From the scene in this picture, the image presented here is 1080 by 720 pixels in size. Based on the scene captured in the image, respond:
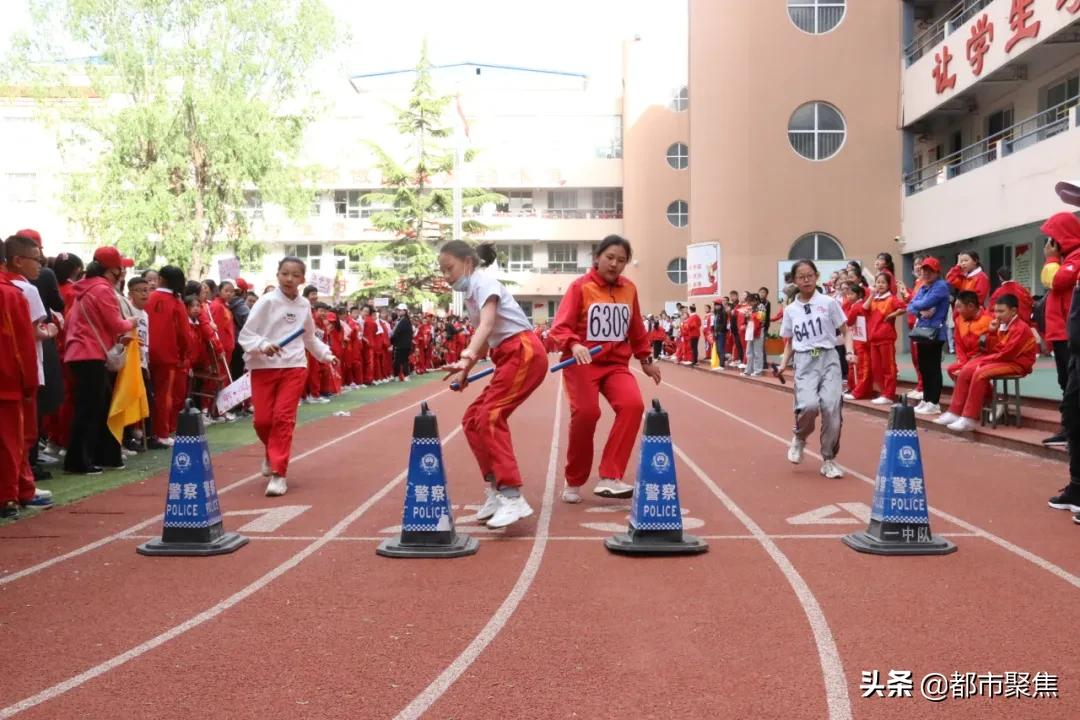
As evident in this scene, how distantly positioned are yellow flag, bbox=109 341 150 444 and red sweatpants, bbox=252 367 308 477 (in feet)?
6.72

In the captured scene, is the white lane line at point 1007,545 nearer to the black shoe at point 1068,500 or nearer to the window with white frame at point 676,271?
the black shoe at point 1068,500

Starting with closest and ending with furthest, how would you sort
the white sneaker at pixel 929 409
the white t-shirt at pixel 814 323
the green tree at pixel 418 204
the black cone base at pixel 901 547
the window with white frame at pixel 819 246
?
the black cone base at pixel 901 547 < the white t-shirt at pixel 814 323 < the white sneaker at pixel 929 409 < the window with white frame at pixel 819 246 < the green tree at pixel 418 204

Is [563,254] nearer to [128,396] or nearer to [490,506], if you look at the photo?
[128,396]

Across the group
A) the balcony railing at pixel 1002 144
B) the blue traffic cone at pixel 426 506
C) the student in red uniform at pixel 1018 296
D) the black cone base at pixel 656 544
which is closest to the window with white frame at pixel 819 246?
the balcony railing at pixel 1002 144

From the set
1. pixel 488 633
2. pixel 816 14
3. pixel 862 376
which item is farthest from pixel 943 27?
pixel 488 633

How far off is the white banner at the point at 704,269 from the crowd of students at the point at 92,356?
67.8 feet

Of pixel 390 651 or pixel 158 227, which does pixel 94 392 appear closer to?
pixel 390 651

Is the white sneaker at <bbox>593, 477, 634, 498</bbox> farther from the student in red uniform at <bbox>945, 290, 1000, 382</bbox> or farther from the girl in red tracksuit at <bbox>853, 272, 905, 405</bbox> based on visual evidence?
the girl in red tracksuit at <bbox>853, 272, 905, 405</bbox>

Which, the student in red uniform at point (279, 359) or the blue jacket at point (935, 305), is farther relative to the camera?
the blue jacket at point (935, 305)

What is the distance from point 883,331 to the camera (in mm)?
15070

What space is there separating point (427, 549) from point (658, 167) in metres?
52.8

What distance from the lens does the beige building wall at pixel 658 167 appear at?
56.5 m

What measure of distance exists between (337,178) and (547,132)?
14.5m

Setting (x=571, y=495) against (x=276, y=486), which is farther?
(x=276, y=486)
